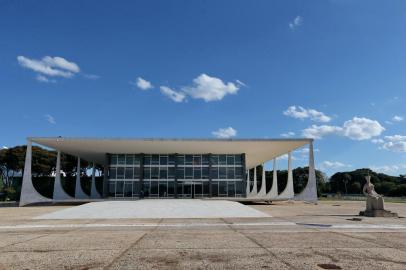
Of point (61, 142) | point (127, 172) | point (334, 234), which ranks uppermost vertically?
point (61, 142)

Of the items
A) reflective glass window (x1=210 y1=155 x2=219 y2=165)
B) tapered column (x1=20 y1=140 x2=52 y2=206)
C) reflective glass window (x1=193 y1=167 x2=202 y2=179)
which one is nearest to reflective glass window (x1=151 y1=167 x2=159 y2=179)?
reflective glass window (x1=193 y1=167 x2=202 y2=179)

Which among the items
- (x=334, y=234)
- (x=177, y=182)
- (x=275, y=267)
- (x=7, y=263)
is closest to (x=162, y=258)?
(x=275, y=267)

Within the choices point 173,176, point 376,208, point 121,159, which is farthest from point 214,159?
point 376,208

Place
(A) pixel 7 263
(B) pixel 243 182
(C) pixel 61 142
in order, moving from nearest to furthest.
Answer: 1. (A) pixel 7 263
2. (C) pixel 61 142
3. (B) pixel 243 182

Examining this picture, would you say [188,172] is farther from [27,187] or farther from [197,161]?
[27,187]

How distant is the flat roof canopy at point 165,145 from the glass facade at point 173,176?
168cm

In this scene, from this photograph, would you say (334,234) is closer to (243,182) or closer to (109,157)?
(243,182)

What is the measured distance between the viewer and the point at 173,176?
149 ft

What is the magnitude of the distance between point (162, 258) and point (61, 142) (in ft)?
105

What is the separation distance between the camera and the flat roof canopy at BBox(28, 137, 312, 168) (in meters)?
36.2

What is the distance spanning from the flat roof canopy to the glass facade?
1.68 metres

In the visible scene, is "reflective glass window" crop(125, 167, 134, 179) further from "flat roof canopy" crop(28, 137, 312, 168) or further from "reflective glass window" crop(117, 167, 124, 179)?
"flat roof canopy" crop(28, 137, 312, 168)

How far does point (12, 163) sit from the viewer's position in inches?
2613

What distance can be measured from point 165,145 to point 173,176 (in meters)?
7.84
